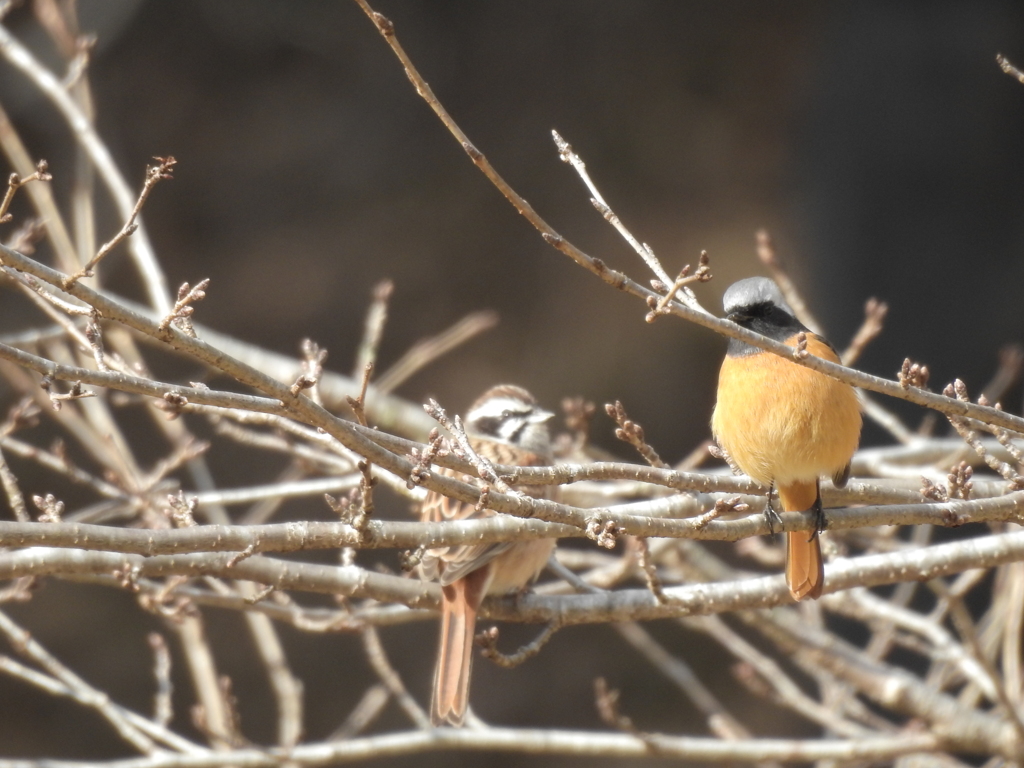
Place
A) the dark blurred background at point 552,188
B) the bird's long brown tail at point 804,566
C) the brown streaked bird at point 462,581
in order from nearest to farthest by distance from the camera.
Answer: the bird's long brown tail at point 804,566
the brown streaked bird at point 462,581
the dark blurred background at point 552,188

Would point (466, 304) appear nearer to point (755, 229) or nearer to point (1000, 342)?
point (755, 229)

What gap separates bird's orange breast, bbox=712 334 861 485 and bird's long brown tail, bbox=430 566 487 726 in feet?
3.70

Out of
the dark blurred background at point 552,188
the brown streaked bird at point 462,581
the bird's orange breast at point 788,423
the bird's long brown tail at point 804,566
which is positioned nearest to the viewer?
the bird's long brown tail at point 804,566

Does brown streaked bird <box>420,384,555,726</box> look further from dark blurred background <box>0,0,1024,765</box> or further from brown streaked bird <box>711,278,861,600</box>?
dark blurred background <box>0,0,1024,765</box>

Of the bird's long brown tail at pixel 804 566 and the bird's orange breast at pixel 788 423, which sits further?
the bird's orange breast at pixel 788 423

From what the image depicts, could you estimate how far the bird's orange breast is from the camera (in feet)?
10.9

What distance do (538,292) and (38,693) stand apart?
4.74 metres

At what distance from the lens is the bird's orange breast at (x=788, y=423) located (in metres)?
A: 3.31

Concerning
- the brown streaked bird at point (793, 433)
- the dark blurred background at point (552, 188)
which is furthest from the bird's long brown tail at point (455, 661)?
the dark blurred background at point (552, 188)

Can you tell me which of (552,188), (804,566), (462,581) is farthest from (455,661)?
(552,188)

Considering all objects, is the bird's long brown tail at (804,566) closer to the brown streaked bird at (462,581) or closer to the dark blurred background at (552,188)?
the brown streaked bird at (462,581)

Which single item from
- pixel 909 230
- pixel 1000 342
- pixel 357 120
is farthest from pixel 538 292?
pixel 1000 342

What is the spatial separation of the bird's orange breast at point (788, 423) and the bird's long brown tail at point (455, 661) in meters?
1.13

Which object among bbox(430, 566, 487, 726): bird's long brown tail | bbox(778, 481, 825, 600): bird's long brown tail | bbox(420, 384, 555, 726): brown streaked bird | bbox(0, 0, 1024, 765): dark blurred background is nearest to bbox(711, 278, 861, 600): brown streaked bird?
bbox(778, 481, 825, 600): bird's long brown tail
